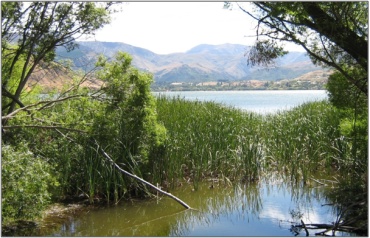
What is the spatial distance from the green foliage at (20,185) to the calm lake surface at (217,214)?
0.49m

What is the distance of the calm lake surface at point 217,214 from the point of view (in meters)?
5.87

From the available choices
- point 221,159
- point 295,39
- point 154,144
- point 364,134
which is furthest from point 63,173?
point 364,134

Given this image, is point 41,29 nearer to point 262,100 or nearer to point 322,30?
point 322,30

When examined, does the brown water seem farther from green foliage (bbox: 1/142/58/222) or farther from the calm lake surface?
green foliage (bbox: 1/142/58/222)

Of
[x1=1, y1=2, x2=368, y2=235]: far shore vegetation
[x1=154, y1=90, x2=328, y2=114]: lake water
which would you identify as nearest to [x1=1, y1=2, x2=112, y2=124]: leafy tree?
[x1=1, y1=2, x2=368, y2=235]: far shore vegetation

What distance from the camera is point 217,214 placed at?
21.7 feet

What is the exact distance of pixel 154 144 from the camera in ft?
23.9

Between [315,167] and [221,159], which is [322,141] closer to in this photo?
[315,167]

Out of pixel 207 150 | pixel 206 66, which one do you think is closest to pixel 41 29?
pixel 207 150

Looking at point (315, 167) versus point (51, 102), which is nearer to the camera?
point (51, 102)

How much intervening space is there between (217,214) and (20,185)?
2859mm

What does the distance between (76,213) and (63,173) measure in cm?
70

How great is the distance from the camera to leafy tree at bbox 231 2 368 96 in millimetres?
5410

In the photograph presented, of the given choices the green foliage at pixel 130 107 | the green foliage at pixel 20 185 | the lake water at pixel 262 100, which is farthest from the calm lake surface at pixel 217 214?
the lake water at pixel 262 100
